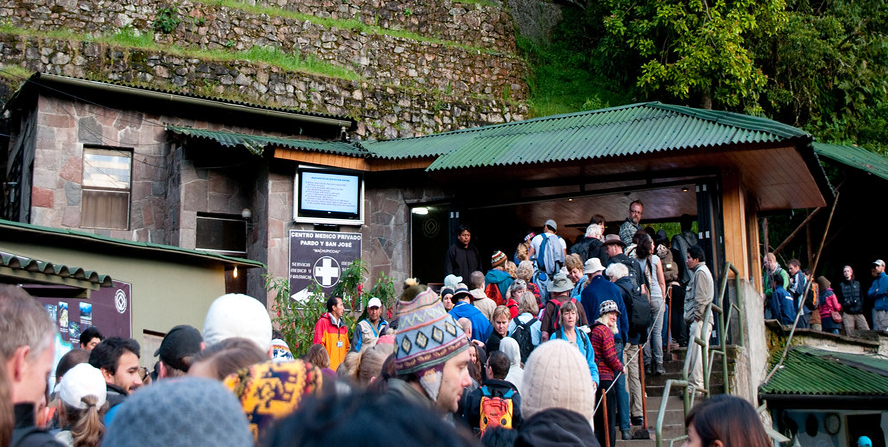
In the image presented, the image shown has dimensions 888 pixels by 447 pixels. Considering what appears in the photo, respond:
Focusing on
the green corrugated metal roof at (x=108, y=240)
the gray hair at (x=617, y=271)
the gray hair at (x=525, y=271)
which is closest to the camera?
the gray hair at (x=617, y=271)

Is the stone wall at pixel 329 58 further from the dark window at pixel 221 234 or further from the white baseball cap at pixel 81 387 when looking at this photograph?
the white baseball cap at pixel 81 387

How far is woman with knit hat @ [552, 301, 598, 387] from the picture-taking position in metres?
8.41

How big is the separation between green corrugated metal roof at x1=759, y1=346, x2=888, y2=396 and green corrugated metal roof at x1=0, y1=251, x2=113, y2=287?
948 cm

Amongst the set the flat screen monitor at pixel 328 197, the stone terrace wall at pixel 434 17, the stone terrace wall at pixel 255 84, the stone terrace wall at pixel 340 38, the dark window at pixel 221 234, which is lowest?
the dark window at pixel 221 234

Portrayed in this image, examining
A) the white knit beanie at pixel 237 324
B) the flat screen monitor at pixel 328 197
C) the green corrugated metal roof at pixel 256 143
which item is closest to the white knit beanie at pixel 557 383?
the white knit beanie at pixel 237 324

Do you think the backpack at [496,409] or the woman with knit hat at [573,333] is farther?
the woman with knit hat at [573,333]

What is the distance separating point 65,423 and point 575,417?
265 cm

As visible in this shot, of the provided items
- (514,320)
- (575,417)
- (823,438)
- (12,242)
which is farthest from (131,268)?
(823,438)

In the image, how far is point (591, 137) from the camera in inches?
574

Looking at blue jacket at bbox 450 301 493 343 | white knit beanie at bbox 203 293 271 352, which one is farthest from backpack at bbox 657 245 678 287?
white knit beanie at bbox 203 293 271 352

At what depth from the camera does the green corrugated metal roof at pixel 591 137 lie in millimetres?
12859

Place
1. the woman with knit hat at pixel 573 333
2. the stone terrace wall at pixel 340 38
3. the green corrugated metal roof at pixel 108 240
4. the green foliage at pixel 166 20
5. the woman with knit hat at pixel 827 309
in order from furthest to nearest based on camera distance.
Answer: the green foliage at pixel 166 20
the stone terrace wall at pixel 340 38
the woman with knit hat at pixel 827 309
the green corrugated metal roof at pixel 108 240
the woman with knit hat at pixel 573 333

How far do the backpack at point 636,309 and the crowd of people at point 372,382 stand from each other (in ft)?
0.06

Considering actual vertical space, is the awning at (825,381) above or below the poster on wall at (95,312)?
below
